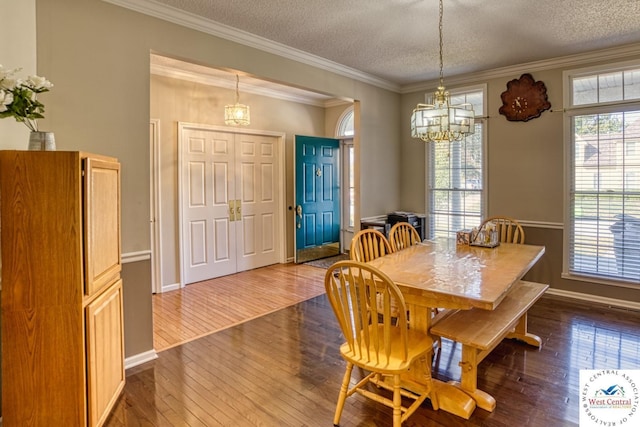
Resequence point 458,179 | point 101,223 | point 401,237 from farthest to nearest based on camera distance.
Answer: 1. point 458,179
2. point 401,237
3. point 101,223

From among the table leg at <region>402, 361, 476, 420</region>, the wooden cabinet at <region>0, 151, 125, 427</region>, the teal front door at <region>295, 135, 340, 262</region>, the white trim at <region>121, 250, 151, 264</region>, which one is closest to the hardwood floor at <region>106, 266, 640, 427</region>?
the table leg at <region>402, 361, 476, 420</region>

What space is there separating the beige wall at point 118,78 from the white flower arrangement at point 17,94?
67 cm

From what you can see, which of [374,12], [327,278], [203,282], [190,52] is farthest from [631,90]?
[203,282]

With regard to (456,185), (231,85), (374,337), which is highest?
(231,85)

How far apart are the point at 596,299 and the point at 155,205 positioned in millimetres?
5107

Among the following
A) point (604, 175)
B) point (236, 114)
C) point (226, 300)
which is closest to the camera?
point (604, 175)

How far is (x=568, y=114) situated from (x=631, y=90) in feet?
1.84

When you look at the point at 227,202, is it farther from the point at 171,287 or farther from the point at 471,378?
the point at 471,378

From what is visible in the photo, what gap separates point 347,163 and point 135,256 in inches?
173

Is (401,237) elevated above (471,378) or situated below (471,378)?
above

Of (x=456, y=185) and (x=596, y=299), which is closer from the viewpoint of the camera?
(x=596, y=299)

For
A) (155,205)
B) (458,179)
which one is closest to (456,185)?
(458,179)

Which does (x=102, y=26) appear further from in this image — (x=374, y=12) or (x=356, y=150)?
(x=356, y=150)

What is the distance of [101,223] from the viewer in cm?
203
